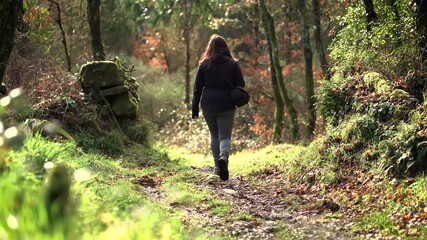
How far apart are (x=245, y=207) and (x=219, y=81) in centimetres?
241

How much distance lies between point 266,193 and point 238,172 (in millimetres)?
2621

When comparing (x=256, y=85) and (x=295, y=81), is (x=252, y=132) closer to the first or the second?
(x=256, y=85)

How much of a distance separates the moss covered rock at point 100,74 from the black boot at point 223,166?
186 inches

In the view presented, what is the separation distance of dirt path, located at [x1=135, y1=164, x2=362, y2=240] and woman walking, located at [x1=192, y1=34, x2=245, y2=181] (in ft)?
2.55

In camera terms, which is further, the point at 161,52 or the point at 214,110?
the point at 161,52

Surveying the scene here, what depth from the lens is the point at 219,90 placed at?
888 centimetres

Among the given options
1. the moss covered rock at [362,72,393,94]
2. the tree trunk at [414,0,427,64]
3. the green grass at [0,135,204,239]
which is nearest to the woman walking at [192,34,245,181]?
the moss covered rock at [362,72,393,94]

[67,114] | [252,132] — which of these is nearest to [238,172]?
[67,114]

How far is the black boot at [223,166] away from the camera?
884cm

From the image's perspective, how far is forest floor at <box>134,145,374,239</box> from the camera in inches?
238

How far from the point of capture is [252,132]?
895 inches

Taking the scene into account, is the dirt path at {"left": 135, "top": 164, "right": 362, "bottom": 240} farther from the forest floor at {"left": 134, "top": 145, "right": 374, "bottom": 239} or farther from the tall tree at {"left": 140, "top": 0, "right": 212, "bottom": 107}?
the tall tree at {"left": 140, "top": 0, "right": 212, "bottom": 107}

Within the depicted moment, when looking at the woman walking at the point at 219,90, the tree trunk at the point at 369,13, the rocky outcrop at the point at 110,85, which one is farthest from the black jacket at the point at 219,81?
the rocky outcrop at the point at 110,85

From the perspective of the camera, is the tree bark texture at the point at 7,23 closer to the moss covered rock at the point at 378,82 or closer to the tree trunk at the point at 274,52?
the moss covered rock at the point at 378,82
